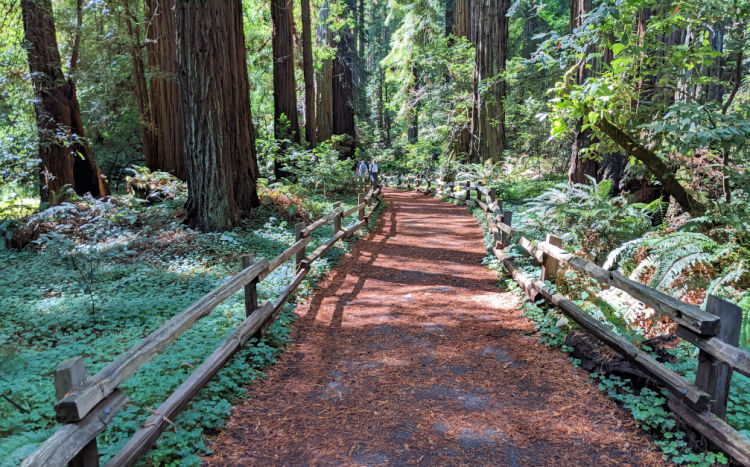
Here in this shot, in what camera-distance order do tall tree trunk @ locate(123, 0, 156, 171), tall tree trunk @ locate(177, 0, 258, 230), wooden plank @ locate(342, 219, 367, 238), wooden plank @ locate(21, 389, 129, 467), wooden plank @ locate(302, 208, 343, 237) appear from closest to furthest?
wooden plank @ locate(21, 389, 129, 467) < wooden plank @ locate(302, 208, 343, 237) < tall tree trunk @ locate(177, 0, 258, 230) < wooden plank @ locate(342, 219, 367, 238) < tall tree trunk @ locate(123, 0, 156, 171)

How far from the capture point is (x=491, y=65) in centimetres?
1611

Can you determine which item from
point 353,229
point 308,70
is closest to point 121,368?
point 353,229

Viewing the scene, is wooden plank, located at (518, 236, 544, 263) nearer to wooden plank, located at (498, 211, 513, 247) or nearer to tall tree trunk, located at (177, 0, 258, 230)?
wooden plank, located at (498, 211, 513, 247)

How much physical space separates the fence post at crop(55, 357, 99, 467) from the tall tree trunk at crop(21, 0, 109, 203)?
9198mm

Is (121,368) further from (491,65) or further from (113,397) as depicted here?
(491,65)

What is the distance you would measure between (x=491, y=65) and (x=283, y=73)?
24.0ft

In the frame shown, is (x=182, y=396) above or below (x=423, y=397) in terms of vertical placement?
above

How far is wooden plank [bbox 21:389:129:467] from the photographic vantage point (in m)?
2.09

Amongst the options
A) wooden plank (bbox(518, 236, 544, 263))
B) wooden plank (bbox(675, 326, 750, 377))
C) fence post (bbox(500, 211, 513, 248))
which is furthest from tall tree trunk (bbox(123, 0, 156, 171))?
wooden plank (bbox(675, 326, 750, 377))

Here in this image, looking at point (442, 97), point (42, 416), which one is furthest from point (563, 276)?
point (442, 97)

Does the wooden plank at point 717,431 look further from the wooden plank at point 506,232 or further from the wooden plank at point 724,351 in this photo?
the wooden plank at point 506,232

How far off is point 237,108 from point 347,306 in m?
5.67

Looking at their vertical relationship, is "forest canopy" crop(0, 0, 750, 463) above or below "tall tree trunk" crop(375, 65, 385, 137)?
below

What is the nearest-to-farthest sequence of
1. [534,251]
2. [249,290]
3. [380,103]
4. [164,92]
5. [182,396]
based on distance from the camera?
[182,396]
[249,290]
[534,251]
[164,92]
[380,103]
